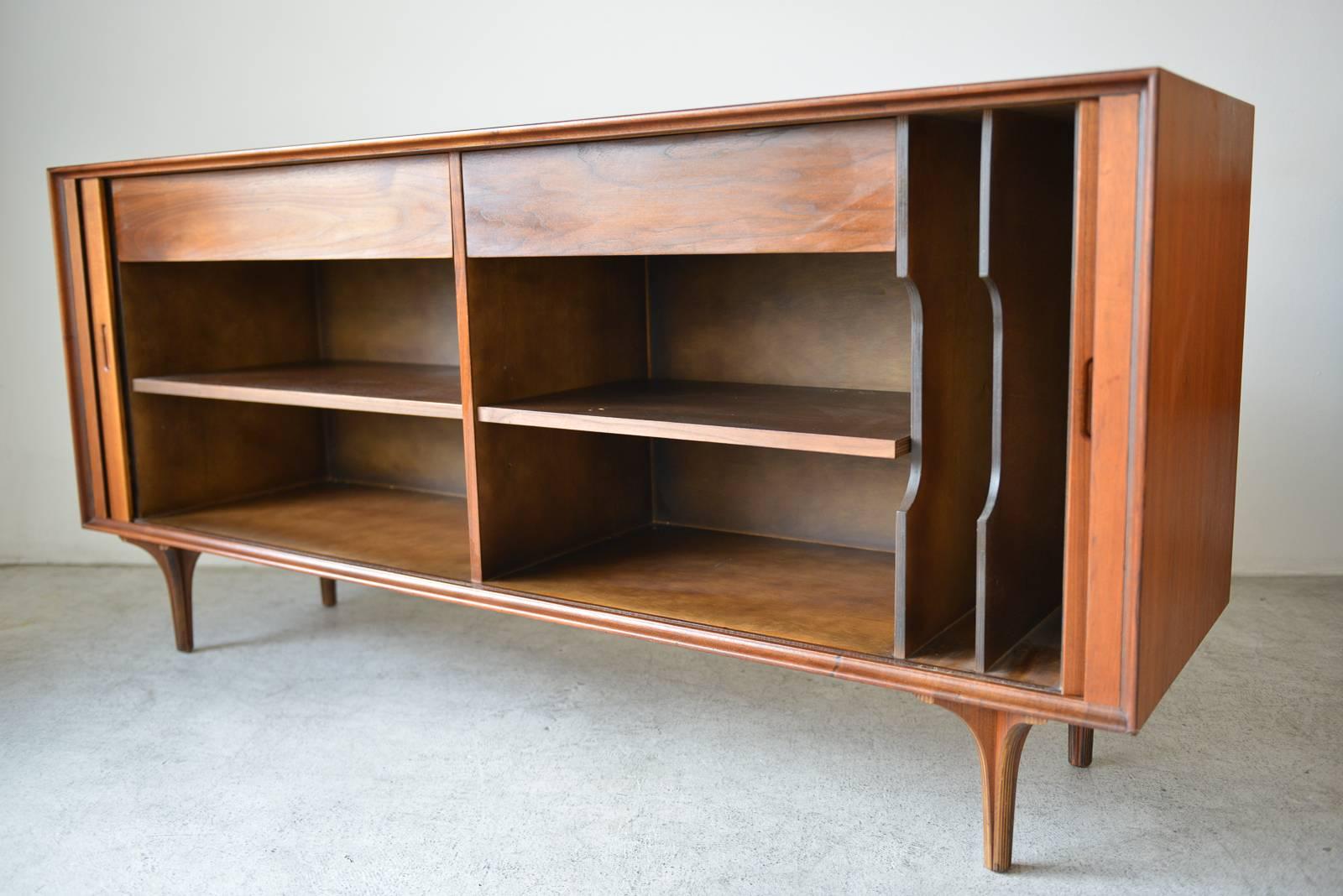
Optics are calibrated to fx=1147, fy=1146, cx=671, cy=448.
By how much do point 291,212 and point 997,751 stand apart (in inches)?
59.3

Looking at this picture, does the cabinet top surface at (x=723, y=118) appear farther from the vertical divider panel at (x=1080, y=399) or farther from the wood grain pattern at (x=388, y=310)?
the wood grain pattern at (x=388, y=310)

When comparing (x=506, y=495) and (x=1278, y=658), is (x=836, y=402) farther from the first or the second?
(x=1278, y=658)

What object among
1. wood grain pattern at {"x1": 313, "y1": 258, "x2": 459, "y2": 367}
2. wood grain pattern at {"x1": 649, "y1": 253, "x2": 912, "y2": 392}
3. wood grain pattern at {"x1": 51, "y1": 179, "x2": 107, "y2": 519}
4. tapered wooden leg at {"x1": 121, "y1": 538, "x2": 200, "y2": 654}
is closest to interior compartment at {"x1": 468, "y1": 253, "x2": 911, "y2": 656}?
wood grain pattern at {"x1": 649, "y1": 253, "x2": 912, "y2": 392}

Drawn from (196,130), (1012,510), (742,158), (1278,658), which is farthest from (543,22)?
(1278,658)

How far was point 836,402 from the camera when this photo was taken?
1911 millimetres

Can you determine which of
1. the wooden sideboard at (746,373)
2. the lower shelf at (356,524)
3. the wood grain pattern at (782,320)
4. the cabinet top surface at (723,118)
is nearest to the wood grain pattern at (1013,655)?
the wooden sideboard at (746,373)

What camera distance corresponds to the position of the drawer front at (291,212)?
6.22 ft

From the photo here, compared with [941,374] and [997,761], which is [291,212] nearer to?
[941,374]

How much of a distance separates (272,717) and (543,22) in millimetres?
2010

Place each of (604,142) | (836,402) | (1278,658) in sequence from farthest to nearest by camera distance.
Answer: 1. (1278,658)
2. (836,402)
3. (604,142)

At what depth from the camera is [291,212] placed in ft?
6.84

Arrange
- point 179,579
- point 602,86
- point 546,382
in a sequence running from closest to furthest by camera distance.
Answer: point 546,382
point 179,579
point 602,86

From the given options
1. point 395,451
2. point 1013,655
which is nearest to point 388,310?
point 395,451

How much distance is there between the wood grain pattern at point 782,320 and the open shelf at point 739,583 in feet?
1.05
